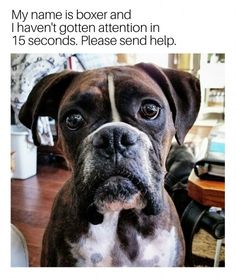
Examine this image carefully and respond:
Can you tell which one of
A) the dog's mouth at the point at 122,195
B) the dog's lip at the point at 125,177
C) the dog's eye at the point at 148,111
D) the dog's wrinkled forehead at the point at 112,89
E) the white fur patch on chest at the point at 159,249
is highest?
the dog's wrinkled forehead at the point at 112,89

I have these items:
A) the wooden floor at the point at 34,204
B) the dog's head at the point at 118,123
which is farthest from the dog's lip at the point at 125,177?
the wooden floor at the point at 34,204

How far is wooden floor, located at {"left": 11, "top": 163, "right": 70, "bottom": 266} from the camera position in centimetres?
48

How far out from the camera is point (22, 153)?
491 millimetres

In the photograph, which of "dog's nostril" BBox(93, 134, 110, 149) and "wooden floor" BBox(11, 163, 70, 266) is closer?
"dog's nostril" BBox(93, 134, 110, 149)

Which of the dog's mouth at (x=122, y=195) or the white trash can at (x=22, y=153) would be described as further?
the white trash can at (x=22, y=153)

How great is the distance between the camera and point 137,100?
400 mm

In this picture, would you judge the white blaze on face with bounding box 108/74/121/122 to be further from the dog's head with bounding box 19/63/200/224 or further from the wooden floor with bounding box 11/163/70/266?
the wooden floor with bounding box 11/163/70/266

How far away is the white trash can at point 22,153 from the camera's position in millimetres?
476

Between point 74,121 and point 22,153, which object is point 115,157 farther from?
point 22,153

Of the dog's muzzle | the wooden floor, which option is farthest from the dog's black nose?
the wooden floor

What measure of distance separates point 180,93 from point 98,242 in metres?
A: 0.20

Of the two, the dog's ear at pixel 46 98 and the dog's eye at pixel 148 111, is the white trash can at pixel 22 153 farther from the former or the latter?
the dog's eye at pixel 148 111

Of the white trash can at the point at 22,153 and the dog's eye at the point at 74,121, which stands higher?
the dog's eye at the point at 74,121

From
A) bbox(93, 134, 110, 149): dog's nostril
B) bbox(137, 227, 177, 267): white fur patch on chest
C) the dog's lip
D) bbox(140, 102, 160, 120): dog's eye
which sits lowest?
bbox(137, 227, 177, 267): white fur patch on chest
